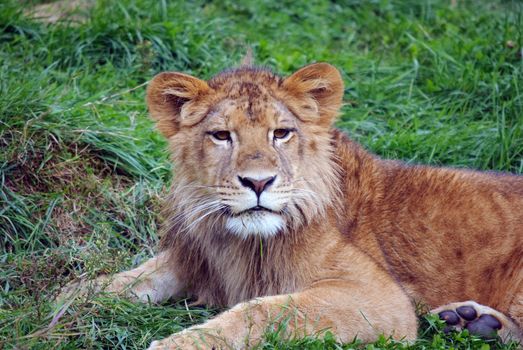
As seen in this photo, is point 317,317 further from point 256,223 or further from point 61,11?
point 61,11

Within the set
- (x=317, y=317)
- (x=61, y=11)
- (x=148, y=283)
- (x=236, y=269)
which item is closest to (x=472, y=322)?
(x=317, y=317)

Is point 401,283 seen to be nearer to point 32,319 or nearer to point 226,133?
point 226,133

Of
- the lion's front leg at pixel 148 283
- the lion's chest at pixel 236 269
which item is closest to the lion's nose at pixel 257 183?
the lion's chest at pixel 236 269

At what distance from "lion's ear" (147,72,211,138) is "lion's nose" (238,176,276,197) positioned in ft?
2.15

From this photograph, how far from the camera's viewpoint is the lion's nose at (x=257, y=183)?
16.0 ft

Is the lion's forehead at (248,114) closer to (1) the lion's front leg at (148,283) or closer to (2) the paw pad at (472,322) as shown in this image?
(1) the lion's front leg at (148,283)

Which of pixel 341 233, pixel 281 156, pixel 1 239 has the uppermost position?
pixel 281 156

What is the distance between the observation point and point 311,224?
212 inches

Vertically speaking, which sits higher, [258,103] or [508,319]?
[258,103]

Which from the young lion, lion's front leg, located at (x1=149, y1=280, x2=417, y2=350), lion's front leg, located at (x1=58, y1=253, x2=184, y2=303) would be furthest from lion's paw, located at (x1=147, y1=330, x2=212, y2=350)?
lion's front leg, located at (x1=58, y1=253, x2=184, y2=303)

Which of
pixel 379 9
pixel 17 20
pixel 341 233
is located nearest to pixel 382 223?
pixel 341 233

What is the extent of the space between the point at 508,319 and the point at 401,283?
634 millimetres

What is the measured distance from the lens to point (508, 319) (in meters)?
5.39

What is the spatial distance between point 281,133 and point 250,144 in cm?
26
